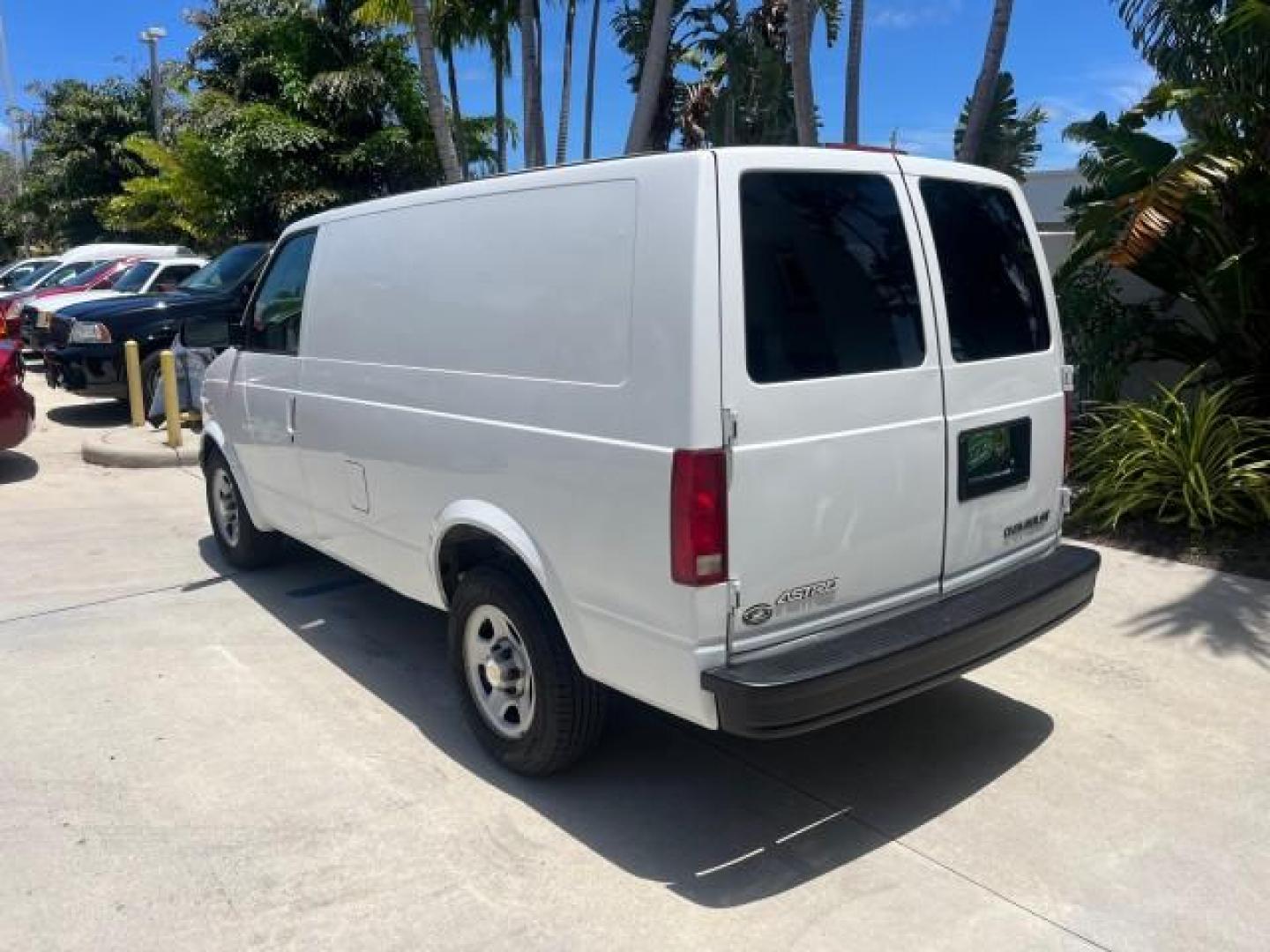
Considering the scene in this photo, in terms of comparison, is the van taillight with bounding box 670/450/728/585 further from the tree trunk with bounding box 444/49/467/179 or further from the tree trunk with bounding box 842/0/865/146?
the tree trunk with bounding box 444/49/467/179

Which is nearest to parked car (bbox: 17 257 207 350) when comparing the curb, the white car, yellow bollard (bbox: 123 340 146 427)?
the white car

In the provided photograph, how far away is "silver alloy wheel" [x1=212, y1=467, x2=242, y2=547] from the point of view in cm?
623

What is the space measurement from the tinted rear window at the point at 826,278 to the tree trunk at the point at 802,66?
269 inches

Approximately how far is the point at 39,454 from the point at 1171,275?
33.1 ft

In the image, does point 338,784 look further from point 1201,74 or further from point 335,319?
point 1201,74

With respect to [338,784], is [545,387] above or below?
above

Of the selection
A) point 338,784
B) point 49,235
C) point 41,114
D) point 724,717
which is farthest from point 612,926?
point 49,235

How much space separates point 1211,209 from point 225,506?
259 inches

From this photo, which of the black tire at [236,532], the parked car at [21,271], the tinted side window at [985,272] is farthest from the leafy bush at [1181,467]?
the parked car at [21,271]

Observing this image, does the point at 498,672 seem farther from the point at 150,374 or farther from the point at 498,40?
the point at 498,40

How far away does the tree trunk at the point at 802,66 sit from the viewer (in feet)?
32.2

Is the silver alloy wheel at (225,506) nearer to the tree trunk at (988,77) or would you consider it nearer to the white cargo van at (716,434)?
the white cargo van at (716,434)

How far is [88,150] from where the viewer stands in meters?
30.7

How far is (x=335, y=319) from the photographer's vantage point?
182 inches
